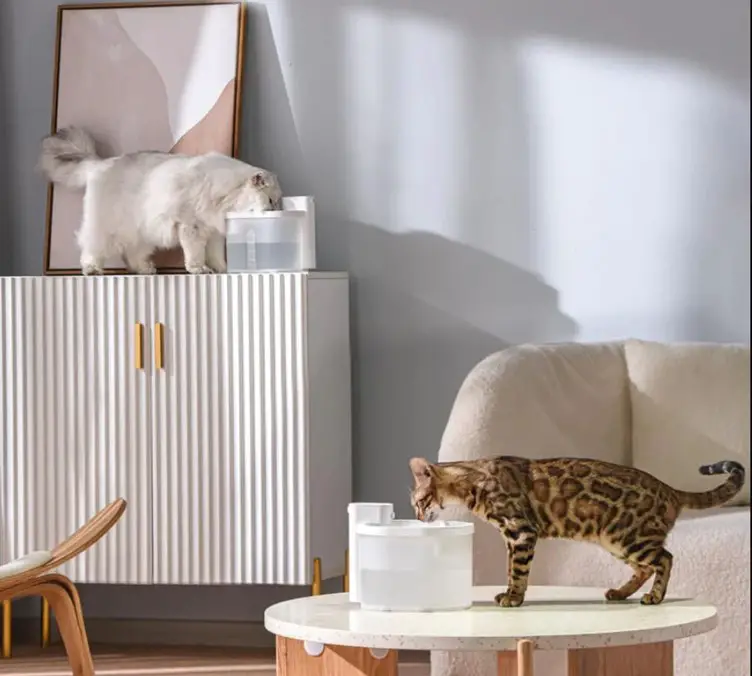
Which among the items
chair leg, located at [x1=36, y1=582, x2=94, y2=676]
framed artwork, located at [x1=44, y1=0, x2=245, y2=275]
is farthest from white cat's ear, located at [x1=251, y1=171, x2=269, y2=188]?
chair leg, located at [x1=36, y1=582, x2=94, y2=676]

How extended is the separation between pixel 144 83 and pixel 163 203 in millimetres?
427

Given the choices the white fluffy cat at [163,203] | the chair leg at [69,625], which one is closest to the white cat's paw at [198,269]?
the white fluffy cat at [163,203]

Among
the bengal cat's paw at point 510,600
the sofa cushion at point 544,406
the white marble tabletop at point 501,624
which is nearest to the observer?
the white marble tabletop at point 501,624

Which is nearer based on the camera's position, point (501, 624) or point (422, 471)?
point (501, 624)

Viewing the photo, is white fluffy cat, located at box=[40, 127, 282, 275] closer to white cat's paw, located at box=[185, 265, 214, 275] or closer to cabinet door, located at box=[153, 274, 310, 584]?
white cat's paw, located at box=[185, 265, 214, 275]

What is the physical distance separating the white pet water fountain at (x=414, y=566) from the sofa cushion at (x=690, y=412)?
1394mm

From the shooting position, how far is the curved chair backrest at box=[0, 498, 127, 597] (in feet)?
8.38

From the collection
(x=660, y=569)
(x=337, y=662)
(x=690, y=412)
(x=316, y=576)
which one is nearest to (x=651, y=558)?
(x=660, y=569)

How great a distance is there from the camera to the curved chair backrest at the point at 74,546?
2553 mm

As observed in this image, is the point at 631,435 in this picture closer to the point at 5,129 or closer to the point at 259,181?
the point at 259,181

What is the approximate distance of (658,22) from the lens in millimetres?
3561

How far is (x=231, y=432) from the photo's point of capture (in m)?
3.40

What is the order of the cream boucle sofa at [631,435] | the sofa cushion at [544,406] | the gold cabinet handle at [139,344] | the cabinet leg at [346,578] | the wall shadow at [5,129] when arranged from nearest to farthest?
the cream boucle sofa at [631,435]
the sofa cushion at [544,406]
the gold cabinet handle at [139,344]
the cabinet leg at [346,578]
the wall shadow at [5,129]

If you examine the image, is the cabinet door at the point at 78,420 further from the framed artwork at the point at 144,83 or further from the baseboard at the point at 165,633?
the baseboard at the point at 165,633
